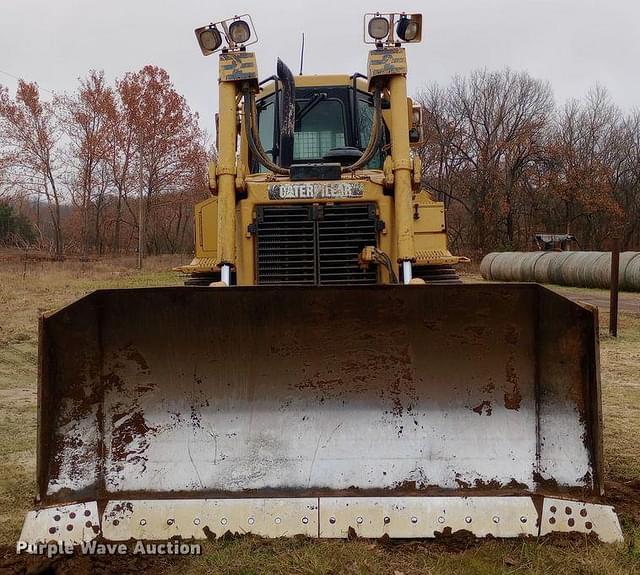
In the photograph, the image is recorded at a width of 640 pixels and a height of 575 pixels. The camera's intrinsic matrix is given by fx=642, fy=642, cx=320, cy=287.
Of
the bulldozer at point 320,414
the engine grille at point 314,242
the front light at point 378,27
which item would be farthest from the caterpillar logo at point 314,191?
the bulldozer at point 320,414

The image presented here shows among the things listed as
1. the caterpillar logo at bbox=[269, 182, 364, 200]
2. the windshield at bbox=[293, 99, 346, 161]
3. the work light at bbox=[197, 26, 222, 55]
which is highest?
the work light at bbox=[197, 26, 222, 55]

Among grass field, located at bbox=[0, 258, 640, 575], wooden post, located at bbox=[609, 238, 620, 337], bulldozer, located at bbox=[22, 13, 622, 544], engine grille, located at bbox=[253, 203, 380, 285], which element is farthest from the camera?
wooden post, located at bbox=[609, 238, 620, 337]

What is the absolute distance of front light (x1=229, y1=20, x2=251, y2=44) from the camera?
5.50 m

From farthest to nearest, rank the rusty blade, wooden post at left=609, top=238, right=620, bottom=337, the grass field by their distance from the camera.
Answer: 1. wooden post at left=609, top=238, right=620, bottom=337
2. the rusty blade
3. the grass field

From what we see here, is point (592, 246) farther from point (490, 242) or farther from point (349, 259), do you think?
point (349, 259)

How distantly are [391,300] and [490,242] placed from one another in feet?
119

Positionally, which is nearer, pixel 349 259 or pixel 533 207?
pixel 349 259

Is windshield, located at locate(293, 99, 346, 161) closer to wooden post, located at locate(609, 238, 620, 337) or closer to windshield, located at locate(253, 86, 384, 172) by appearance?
windshield, located at locate(253, 86, 384, 172)

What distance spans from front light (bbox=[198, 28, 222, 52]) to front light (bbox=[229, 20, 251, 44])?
124 millimetres

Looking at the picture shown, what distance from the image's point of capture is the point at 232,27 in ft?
18.1

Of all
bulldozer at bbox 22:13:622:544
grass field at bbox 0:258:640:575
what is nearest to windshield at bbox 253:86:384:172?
bulldozer at bbox 22:13:622:544

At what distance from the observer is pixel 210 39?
18.2 feet

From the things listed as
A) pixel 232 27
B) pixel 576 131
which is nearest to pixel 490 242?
pixel 576 131

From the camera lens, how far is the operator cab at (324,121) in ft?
Answer: 19.4
